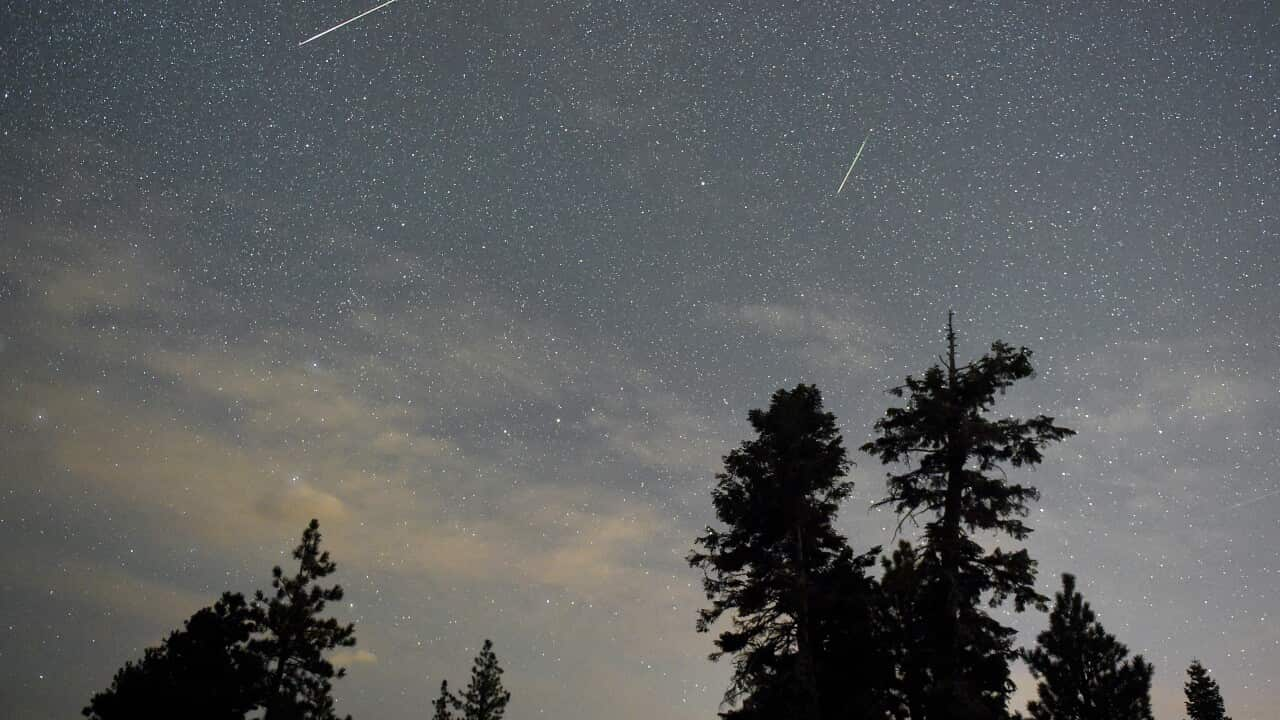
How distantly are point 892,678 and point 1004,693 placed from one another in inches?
183

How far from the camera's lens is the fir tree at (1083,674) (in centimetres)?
1770

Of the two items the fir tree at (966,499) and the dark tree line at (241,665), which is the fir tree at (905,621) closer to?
the fir tree at (966,499)

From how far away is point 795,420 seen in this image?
939 inches

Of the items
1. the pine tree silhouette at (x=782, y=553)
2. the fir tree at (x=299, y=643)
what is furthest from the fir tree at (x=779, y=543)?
the fir tree at (x=299, y=643)

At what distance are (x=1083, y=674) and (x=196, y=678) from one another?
28826mm

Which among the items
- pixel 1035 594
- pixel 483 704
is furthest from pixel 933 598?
pixel 483 704

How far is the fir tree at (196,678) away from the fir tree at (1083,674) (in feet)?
88.1

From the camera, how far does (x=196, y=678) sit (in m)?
25.9

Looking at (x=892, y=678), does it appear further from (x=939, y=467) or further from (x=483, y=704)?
(x=483, y=704)

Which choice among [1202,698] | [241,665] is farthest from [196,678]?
[1202,698]

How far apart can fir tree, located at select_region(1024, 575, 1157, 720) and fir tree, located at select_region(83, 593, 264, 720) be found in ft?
88.1

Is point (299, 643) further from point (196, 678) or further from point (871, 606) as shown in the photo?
point (871, 606)

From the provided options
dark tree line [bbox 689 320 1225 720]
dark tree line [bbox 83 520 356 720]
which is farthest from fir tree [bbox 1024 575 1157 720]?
dark tree line [bbox 83 520 356 720]

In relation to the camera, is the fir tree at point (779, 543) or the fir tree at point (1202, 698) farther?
the fir tree at point (1202, 698)
